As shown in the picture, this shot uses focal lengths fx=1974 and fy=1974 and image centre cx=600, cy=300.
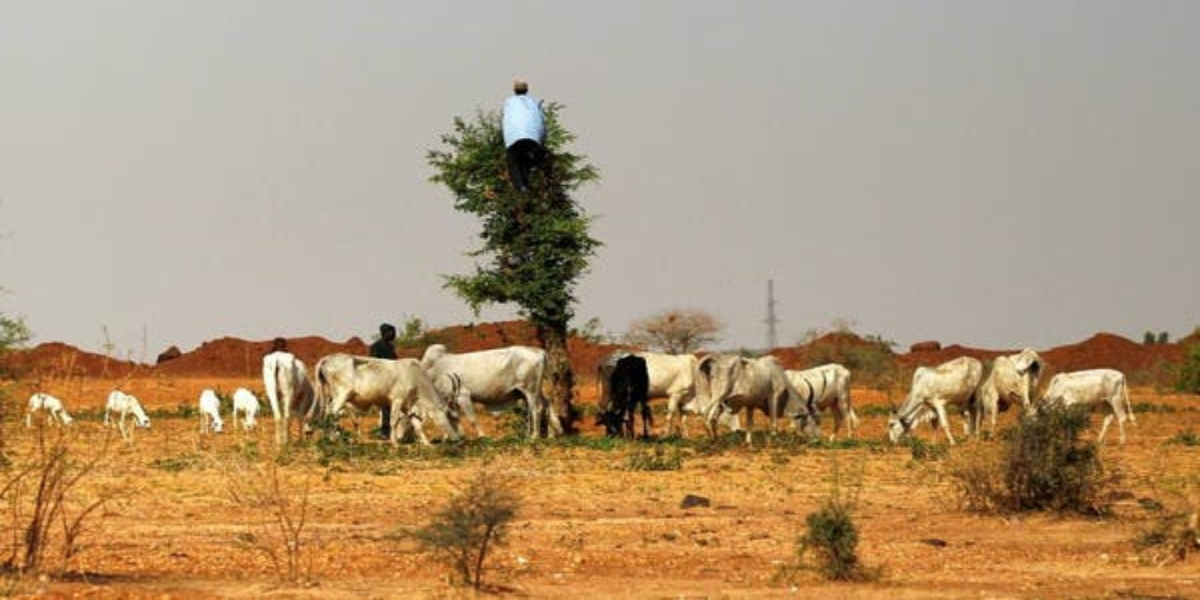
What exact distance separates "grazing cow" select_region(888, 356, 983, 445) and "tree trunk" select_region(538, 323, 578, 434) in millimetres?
5284

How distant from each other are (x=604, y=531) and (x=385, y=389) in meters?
11.8

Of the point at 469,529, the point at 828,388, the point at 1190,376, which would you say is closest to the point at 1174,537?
the point at 469,529

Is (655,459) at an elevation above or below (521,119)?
below

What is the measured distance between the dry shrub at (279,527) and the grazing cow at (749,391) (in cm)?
1011

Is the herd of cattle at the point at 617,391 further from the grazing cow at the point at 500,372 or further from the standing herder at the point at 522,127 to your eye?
the standing herder at the point at 522,127

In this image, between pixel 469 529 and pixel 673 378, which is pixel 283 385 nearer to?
pixel 673 378

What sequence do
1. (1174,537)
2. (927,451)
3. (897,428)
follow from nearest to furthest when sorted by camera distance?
(1174,537), (927,451), (897,428)

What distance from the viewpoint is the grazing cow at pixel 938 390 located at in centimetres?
3092

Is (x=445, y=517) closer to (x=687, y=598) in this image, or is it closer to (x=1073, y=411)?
(x=687, y=598)

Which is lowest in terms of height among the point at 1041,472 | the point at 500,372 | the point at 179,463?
the point at 1041,472

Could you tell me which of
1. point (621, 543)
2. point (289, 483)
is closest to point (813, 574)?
point (621, 543)

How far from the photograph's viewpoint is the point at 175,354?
8450 centimetres

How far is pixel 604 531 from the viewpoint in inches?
622

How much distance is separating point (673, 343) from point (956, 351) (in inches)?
787
